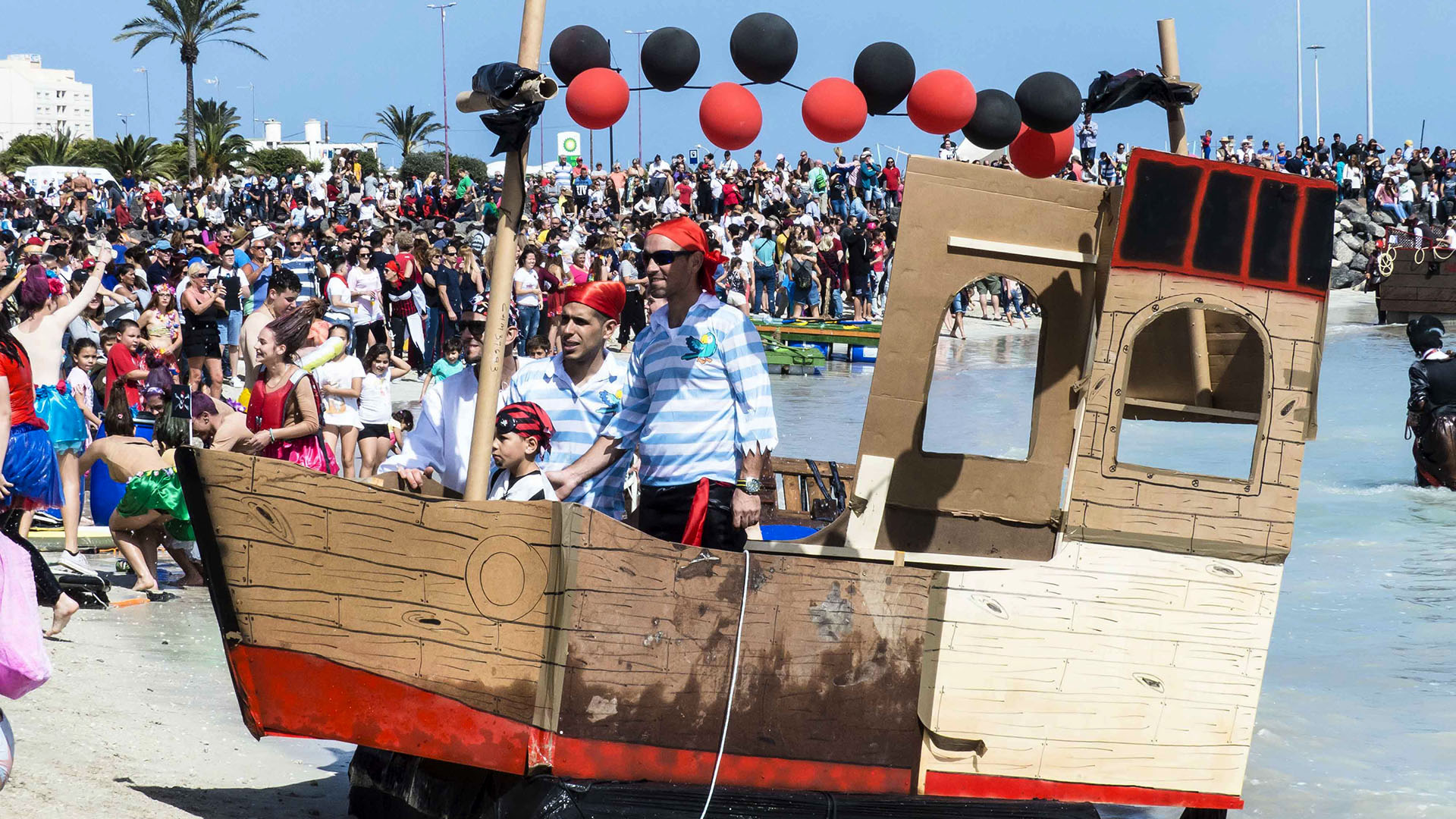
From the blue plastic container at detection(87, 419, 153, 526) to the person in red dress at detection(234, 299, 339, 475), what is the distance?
2735 millimetres

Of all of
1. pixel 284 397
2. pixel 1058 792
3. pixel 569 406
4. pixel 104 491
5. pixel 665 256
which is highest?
pixel 665 256

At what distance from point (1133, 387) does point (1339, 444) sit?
1311 cm

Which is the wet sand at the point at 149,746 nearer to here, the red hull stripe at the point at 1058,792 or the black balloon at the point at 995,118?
the red hull stripe at the point at 1058,792

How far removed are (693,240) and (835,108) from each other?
0.68m

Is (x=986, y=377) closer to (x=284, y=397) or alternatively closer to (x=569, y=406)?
(x=284, y=397)

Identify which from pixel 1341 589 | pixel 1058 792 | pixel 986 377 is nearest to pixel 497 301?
pixel 1058 792

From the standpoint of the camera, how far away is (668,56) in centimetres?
511

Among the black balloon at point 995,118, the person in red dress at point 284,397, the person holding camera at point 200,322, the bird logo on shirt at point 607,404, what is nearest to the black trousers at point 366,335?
the person holding camera at point 200,322

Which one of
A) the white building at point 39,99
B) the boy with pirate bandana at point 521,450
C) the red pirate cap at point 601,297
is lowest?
the boy with pirate bandana at point 521,450

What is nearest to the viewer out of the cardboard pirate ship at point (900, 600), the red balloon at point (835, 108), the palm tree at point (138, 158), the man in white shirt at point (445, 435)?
the cardboard pirate ship at point (900, 600)

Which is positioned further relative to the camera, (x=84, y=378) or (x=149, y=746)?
(x=84, y=378)

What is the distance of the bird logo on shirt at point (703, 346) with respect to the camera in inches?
207

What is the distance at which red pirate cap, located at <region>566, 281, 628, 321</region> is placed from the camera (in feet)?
19.8

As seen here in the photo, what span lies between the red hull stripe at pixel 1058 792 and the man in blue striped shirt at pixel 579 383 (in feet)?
5.77
